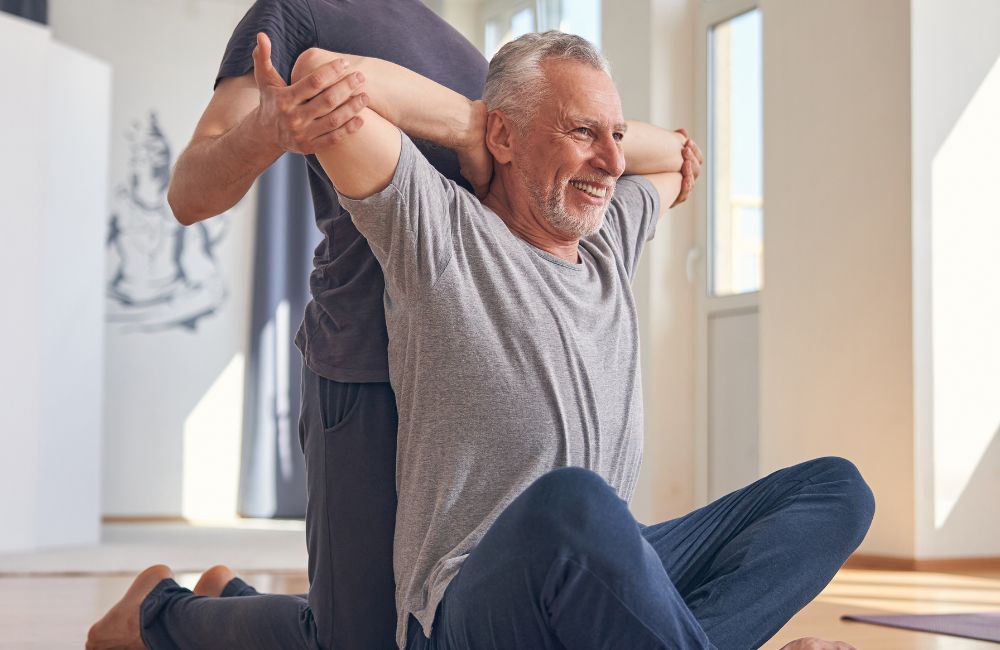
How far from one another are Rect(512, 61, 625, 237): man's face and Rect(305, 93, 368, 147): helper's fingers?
0.39 meters

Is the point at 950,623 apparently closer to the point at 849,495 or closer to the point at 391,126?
the point at 849,495

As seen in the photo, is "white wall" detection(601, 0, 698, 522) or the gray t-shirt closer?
the gray t-shirt

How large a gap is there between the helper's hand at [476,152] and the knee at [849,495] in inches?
26.4

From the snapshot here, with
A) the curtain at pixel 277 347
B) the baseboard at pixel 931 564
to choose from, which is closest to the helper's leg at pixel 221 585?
the baseboard at pixel 931 564

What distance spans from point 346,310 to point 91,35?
6.05 metres

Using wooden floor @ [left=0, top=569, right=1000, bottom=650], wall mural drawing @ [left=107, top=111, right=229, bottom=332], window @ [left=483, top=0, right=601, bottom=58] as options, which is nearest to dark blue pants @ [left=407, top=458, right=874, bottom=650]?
wooden floor @ [left=0, top=569, right=1000, bottom=650]

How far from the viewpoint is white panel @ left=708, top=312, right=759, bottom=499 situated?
5648 mm

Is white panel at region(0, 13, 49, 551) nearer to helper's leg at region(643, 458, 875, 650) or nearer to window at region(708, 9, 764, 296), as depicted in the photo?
window at region(708, 9, 764, 296)

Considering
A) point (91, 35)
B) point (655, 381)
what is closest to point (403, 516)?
point (655, 381)

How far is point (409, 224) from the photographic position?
1.58 meters

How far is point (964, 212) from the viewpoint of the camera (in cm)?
461

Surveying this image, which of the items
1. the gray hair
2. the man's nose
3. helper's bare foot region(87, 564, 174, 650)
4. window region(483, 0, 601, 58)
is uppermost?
window region(483, 0, 601, 58)

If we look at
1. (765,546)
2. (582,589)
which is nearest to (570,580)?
(582,589)

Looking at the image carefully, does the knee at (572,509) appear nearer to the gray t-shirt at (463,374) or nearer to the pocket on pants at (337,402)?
the gray t-shirt at (463,374)
